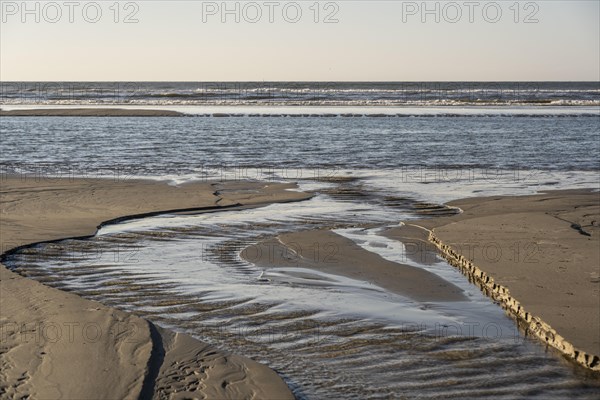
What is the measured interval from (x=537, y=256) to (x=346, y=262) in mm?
2072

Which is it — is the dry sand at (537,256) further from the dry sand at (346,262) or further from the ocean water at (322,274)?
the dry sand at (346,262)

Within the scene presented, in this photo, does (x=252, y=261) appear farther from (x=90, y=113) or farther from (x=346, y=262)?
(x=90, y=113)

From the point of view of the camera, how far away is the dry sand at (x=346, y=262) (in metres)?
7.35

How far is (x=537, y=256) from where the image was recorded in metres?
7.99

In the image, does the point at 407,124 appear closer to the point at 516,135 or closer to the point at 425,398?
the point at 516,135

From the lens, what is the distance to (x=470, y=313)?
21.7ft

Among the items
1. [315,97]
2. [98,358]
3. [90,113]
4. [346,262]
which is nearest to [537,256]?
[346,262]

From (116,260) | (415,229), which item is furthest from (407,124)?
(116,260)

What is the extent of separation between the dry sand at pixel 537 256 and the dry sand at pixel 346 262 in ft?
1.66

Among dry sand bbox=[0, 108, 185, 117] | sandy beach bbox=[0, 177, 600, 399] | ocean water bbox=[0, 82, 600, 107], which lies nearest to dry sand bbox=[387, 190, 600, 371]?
sandy beach bbox=[0, 177, 600, 399]

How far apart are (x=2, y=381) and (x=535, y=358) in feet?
12.3

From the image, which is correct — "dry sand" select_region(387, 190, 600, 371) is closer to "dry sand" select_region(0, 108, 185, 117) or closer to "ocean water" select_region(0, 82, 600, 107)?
"dry sand" select_region(0, 108, 185, 117)

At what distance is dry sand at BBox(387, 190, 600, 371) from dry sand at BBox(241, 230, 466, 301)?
51cm

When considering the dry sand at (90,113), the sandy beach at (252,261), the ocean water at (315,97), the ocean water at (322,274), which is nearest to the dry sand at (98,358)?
the sandy beach at (252,261)
